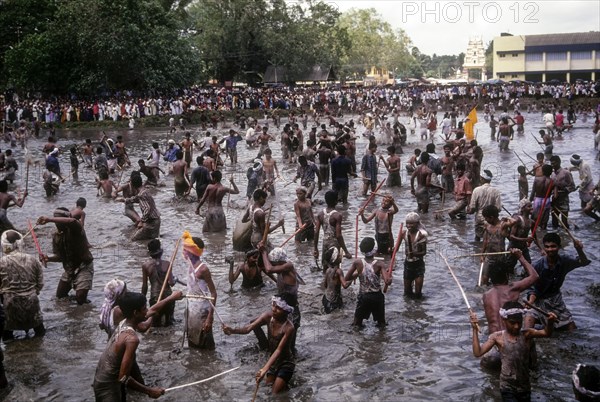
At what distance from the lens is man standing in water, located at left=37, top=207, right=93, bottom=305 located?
9.70 m

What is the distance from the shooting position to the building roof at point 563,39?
7419 cm

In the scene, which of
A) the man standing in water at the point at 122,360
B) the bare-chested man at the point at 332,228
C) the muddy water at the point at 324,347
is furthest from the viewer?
the bare-chested man at the point at 332,228

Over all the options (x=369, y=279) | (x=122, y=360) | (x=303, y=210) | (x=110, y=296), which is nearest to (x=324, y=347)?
(x=369, y=279)

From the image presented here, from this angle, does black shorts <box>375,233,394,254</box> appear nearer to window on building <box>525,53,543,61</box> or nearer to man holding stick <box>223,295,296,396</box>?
man holding stick <box>223,295,296,396</box>

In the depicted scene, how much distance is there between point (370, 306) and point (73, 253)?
4540 millimetres

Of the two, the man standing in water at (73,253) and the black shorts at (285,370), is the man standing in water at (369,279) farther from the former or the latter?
the man standing in water at (73,253)

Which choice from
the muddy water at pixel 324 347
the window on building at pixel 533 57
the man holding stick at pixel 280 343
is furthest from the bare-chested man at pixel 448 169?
the window on building at pixel 533 57

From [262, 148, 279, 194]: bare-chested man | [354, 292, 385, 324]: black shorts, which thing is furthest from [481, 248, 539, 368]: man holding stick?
[262, 148, 279, 194]: bare-chested man

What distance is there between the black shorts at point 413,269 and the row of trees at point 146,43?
38.3m

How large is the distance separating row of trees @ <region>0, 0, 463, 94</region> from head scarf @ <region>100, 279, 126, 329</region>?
129 feet

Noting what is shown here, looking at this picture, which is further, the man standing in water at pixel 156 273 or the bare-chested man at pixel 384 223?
the bare-chested man at pixel 384 223

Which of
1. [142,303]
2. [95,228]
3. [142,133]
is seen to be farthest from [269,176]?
[142,133]

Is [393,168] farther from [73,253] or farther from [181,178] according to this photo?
[73,253]

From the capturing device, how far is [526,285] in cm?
728
